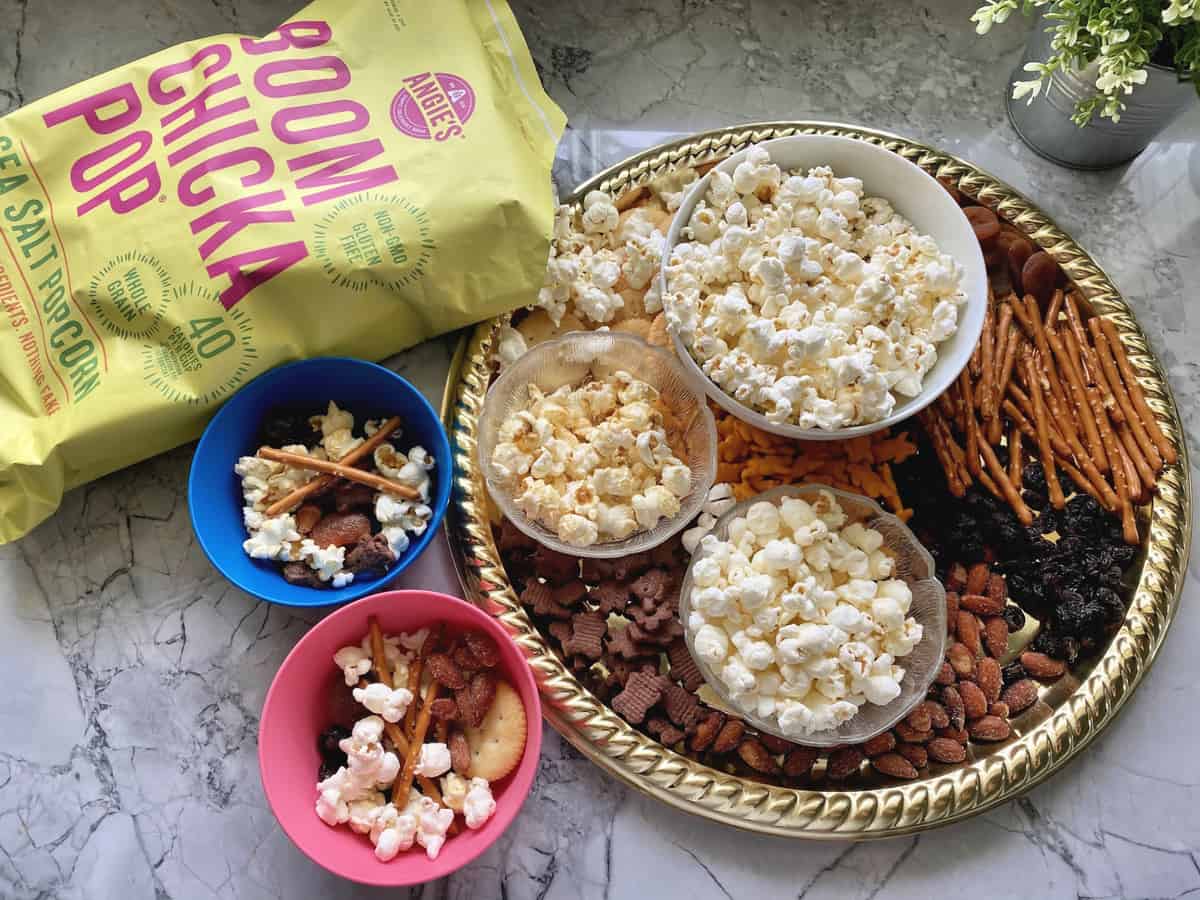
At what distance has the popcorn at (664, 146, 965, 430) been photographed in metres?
1.02

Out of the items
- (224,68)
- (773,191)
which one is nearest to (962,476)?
(773,191)

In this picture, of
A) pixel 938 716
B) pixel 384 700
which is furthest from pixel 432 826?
pixel 938 716

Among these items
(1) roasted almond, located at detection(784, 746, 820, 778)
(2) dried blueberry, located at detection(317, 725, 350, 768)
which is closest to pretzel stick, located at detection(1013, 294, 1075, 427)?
(1) roasted almond, located at detection(784, 746, 820, 778)

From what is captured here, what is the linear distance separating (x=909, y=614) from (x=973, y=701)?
13 cm

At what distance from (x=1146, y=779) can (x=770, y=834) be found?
1.61ft

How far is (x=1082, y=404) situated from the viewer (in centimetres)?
116

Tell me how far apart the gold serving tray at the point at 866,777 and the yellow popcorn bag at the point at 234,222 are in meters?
0.16

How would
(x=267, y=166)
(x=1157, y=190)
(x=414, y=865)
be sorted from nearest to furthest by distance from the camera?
1. (x=414, y=865)
2. (x=267, y=166)
3. (x=1157, y=190)

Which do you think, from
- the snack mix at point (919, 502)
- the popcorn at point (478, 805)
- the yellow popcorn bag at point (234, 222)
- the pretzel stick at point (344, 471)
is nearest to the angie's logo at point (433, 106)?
the yellow popcorn bag at point (234, 222)

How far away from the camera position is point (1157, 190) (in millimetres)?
1321

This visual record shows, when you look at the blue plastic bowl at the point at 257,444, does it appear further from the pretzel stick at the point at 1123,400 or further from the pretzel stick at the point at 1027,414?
the pretzel stick at the point at 1123,400

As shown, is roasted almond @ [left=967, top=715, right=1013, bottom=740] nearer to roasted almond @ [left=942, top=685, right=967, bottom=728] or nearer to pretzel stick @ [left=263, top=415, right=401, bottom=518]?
roasted almond @ [left=942, top=685, right=967, bottom=728]

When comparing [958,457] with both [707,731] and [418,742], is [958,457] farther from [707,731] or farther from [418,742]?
[418,742]

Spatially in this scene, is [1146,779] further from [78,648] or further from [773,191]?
[78,648]
